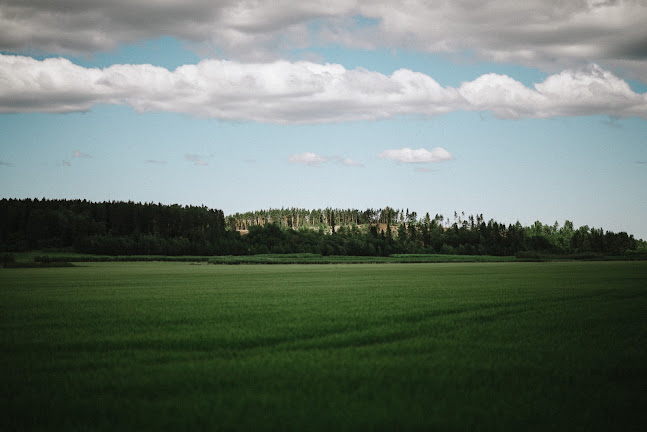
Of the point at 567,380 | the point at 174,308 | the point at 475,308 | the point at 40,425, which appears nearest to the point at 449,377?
the point at 567,380

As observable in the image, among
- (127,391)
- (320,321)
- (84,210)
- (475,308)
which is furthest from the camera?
(84,210)

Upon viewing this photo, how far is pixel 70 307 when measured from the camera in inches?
1016

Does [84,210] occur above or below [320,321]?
above

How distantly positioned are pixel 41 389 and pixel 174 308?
1488 cm

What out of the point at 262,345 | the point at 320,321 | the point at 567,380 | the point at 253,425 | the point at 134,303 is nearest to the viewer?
the point at 253,425

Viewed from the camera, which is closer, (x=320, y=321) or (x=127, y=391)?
(x=127, y=391)

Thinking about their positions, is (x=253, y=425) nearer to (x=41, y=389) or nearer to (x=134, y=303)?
(x=41, y=389)

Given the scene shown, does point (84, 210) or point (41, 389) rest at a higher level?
point (84, 210)

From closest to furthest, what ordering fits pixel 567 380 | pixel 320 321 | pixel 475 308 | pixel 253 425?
pixel 253 425 → pixel 567 380 → pixel 320 321 → pixel 475 308

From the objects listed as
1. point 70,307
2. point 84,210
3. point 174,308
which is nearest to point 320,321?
point 174,308

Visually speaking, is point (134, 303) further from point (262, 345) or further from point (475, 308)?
point (475, 308)

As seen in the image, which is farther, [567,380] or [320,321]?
[320,321]

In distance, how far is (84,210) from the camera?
604 feet

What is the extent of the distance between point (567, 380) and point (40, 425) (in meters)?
9.47
